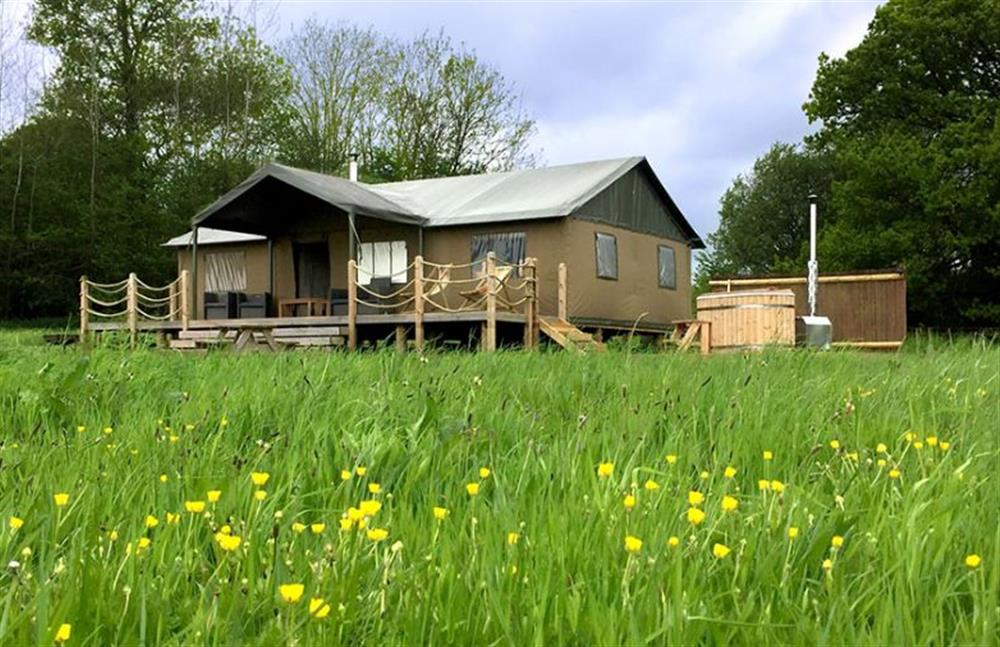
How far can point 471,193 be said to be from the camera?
1967 cm

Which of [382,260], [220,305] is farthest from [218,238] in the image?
[382,260]

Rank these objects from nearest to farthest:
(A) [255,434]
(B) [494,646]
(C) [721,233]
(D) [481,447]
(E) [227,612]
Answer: (B) [494,646] < (E) [227,612] < (D) [481,447] < (A) [255,434] < (C) [721,233]

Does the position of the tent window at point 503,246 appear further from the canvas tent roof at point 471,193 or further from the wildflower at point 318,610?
the wildflower at point 318,610

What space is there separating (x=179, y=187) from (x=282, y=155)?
4288 mm

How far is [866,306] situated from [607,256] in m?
5.24

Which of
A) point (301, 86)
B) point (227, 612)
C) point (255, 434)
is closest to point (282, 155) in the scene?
point (301, 86)

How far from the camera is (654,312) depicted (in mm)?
20172

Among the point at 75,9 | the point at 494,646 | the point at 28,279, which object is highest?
the point at 75,9

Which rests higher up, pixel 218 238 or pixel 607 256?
pixel 218 238

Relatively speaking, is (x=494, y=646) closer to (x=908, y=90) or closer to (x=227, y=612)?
(x=227, y=612)

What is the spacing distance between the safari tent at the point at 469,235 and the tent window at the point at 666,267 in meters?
0.03

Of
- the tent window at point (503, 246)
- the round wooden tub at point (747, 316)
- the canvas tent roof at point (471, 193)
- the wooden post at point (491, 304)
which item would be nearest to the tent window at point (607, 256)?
the canvas tent roof at point (471, 193)

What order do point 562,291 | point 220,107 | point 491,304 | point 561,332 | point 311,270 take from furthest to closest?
1. point 220,107
2. point 311,270
3. point 562,291
4. point 561,332
5. point 491,304

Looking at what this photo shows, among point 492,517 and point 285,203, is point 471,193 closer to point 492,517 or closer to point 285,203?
point 285,203
